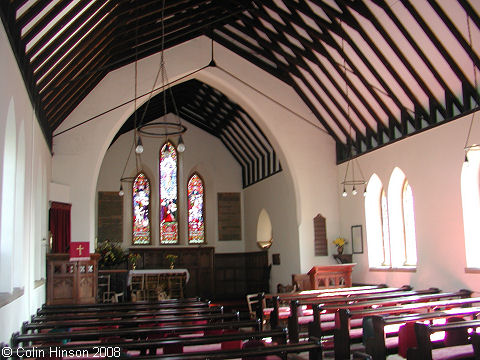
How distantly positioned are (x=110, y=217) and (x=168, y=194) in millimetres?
1976

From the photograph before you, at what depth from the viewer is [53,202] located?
10500 millimetres

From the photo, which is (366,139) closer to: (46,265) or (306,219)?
(306,219)

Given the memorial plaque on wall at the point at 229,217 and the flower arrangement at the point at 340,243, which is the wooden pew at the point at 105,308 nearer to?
the flower arrangement at the point at 340,243

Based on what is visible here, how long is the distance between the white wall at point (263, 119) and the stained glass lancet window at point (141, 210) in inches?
162

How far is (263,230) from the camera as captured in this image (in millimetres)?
16359

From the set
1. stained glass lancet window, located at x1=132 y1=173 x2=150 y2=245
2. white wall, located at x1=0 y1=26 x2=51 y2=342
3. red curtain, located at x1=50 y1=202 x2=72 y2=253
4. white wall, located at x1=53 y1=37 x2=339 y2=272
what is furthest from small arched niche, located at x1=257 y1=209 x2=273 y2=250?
white wall, located at x1=0 y1=26 x2=51 y2=342

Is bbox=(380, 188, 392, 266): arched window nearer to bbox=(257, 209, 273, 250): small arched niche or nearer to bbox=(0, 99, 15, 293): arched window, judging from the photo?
bbox=(257, 209, 273, 250): small arched niche

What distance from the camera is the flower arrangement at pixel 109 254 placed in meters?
14.4

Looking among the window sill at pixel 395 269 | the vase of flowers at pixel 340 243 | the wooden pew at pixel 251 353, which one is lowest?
the wooden pew at pixel 251 353

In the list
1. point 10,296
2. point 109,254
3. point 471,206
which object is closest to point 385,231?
point 471,206

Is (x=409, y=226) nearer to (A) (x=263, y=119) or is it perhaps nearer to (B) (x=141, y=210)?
(A) (x=263, y=119)

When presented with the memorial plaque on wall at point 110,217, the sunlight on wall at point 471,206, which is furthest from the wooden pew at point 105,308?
the memorial plaque on wall at point 110,217

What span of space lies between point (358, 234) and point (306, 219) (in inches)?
50.8

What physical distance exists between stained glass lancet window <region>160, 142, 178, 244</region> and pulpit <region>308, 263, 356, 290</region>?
6.56 m
